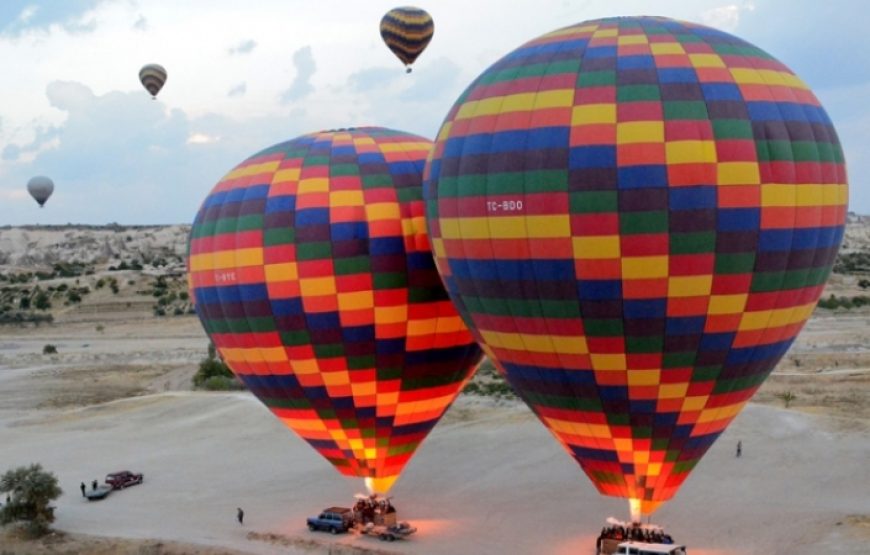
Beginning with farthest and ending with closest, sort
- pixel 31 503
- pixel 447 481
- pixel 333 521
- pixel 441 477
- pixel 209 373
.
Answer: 1. pixel 209 373
2. pixel 441 477
3. pixel 447 481
4. pixel 31 503
5. pixel 333 521

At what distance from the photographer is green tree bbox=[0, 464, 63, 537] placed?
22.5m

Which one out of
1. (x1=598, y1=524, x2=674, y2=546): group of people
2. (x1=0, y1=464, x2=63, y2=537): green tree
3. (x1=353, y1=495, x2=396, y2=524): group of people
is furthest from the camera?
(x1=0, y1=464, x2=63, y2=537): green tree

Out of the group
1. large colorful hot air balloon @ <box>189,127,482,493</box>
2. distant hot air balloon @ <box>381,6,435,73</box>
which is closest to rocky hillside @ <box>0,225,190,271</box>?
distant hot air balloon @ <box>381,6,435,73</box>

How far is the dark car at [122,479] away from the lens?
2770cm

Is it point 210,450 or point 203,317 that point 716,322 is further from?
point 210,450

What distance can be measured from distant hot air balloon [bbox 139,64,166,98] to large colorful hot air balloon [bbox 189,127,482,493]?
140ft

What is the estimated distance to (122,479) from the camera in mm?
27969

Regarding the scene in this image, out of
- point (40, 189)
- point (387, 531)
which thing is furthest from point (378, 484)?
point (40, 189)

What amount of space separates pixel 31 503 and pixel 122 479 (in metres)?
5.45

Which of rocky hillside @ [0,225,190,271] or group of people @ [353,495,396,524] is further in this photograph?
rocky hillside @ [0,225,190,271]

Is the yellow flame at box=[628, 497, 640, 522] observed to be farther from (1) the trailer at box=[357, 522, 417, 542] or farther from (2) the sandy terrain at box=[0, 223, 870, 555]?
(1) the trailer at box=[357, 522, 417, 542]

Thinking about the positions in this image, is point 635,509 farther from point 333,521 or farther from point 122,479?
point 122,479

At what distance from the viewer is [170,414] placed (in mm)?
38625

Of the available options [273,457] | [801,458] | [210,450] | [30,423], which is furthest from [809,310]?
[30,423]
